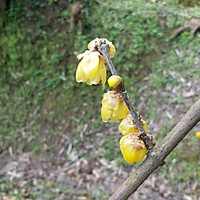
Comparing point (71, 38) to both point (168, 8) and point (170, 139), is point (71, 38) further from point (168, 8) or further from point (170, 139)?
point (170, 139)

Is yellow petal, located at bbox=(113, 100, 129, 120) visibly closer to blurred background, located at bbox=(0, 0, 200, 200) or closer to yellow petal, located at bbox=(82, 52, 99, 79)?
yellow petal, located at bbox=(82, 52, 99, 79)

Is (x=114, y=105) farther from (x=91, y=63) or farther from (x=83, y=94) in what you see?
(x=83, y=94)

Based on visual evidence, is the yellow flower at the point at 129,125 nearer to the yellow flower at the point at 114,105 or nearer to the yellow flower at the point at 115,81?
the yellow flower at the point at 114,105

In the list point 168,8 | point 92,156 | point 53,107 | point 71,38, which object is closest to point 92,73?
point 92,156

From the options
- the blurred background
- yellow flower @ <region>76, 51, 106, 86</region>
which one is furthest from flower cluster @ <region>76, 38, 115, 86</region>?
the blurred background

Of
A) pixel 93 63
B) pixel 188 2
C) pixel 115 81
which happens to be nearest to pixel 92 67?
pixel 93 63

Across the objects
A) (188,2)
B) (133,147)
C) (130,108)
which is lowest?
(188,2)

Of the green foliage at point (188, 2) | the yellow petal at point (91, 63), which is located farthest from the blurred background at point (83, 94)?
the yellow petal at point (91, 63)
